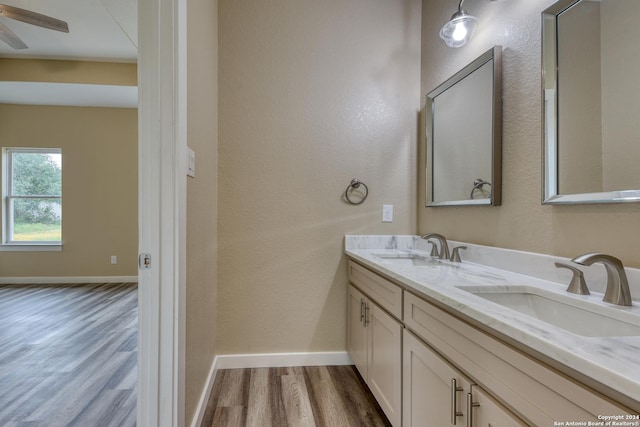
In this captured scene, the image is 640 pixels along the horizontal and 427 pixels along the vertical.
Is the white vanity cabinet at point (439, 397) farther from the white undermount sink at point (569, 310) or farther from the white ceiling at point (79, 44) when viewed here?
the white ceiling at point (79, 44)

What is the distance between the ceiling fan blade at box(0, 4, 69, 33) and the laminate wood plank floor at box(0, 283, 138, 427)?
2579 mm

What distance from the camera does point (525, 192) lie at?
4.19 ft

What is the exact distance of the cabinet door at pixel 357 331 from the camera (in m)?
1.74

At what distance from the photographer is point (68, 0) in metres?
2.64

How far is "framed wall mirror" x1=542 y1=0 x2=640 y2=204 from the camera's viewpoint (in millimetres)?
890

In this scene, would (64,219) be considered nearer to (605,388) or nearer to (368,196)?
(368,196)

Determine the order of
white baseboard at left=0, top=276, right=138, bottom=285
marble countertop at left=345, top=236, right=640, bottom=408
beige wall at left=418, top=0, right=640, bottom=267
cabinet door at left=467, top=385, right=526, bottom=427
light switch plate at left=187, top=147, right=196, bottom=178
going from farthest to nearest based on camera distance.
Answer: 1. white baseboard at left=0, top=276, right=138, bottom=285
2. light switch plate at left=187, top=147, right=196, bottom=178
3. beige wall at left=418, top=0, right=640, bottom=267
4. cabinet door at left=467, top=385, right=526, bottom=427
5. marble countertop at left=345, top=236, right=640, bottom=408

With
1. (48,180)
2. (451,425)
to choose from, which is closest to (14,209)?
(48,180)

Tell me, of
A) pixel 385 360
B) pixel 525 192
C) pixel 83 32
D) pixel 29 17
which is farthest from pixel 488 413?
pixel 83 32

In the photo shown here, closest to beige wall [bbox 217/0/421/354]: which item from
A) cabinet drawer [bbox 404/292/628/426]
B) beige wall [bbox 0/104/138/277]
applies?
cabinet drawer [bbox 404/292/628/426]

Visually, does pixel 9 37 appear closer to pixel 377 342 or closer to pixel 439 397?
pixel 377 342

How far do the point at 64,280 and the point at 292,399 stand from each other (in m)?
4.61

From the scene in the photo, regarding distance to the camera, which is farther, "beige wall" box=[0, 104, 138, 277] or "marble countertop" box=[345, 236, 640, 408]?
"beige wall" box=[0, 104, 138, 277]

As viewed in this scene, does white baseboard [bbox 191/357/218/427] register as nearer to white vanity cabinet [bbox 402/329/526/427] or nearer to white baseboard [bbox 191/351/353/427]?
white baseboard [bbox 191/351/353/427]
